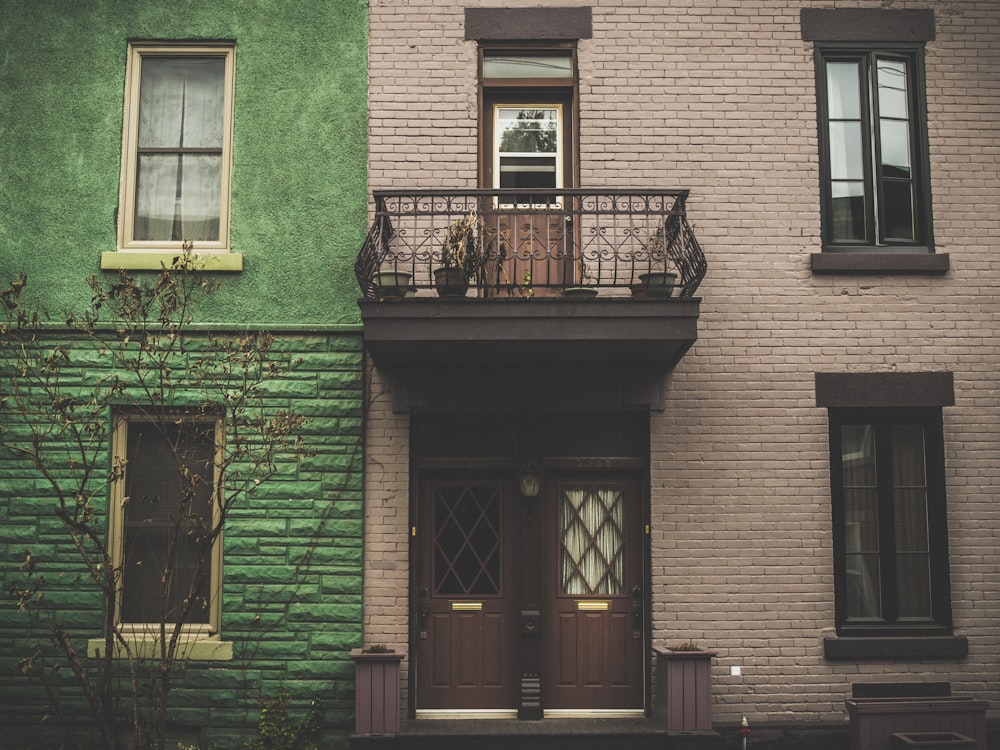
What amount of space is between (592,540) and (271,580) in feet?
9.40

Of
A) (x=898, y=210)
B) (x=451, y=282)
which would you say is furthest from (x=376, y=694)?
(x=898, y=210)

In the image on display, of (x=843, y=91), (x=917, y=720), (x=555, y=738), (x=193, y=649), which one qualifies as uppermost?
(x=843, y=91)

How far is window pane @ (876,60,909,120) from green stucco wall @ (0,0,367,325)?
4858 millimetres

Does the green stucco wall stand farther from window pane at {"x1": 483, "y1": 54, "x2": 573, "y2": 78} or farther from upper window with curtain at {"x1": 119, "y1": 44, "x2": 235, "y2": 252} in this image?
window pane at {"x1": 483, "y1": 54, "x2": 573, "y2": 78}

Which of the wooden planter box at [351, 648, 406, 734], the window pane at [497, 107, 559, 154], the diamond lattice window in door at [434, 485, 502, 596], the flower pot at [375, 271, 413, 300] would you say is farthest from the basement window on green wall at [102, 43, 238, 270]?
the wooden planter box at [351, 648, 406, 734]

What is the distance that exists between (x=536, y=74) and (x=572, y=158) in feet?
2.91

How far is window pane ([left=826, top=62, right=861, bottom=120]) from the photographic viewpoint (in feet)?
28.3

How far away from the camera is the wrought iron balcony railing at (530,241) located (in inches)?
295

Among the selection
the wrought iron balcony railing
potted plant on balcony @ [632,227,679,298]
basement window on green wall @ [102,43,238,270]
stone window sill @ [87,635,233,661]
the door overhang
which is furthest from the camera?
basement window on green wall @ [102,43,238,270]

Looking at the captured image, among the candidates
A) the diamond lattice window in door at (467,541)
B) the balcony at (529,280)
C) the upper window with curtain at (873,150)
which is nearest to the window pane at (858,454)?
the upper window with curtain at (873,150)

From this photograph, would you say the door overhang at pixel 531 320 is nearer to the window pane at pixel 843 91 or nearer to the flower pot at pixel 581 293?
the flower pot at pixel 581 293

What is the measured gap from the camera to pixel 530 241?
810cm

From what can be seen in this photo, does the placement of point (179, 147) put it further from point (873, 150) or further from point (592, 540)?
point (873, 150)

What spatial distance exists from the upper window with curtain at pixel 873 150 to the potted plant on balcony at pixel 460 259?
334 centimetres
